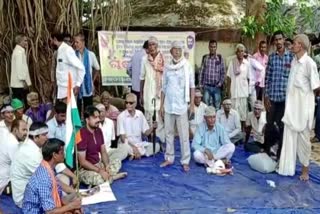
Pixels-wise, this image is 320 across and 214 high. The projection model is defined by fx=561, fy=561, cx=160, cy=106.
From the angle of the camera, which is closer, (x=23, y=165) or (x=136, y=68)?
(x=23, y=165)

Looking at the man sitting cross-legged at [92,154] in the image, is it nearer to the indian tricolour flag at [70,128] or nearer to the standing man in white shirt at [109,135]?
the standing man in white shirt at [109,135]

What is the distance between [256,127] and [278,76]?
4.28 ft

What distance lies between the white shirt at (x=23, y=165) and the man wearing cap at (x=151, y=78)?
2614mm

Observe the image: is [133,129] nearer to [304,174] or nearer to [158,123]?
[158,123]

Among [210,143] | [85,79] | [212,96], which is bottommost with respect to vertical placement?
[210,143]

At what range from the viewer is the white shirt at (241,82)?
26.6ft

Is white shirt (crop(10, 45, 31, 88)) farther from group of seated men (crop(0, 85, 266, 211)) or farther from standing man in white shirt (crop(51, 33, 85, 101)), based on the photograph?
standing man in white shirt (crop(51, 33, 85, 101))

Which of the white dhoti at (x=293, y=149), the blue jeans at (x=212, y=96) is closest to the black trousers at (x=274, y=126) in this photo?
the white dhoti at (x=293, y=149)

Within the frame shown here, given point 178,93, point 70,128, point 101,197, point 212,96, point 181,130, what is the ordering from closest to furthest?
point 70,128 < point 101,197 < point 178,93 < point 181,130 < point 212,96

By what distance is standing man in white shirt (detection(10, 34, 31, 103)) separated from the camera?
767 centimetres

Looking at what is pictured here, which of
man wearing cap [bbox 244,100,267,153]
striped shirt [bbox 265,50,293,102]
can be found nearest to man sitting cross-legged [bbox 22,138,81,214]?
striped shirt [bbox 265,50,293,102]

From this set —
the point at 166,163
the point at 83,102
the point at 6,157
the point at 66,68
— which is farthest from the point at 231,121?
the point at 6,157

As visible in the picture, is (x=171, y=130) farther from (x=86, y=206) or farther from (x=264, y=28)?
(x=264, y=28)

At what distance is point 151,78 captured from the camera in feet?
23.6
